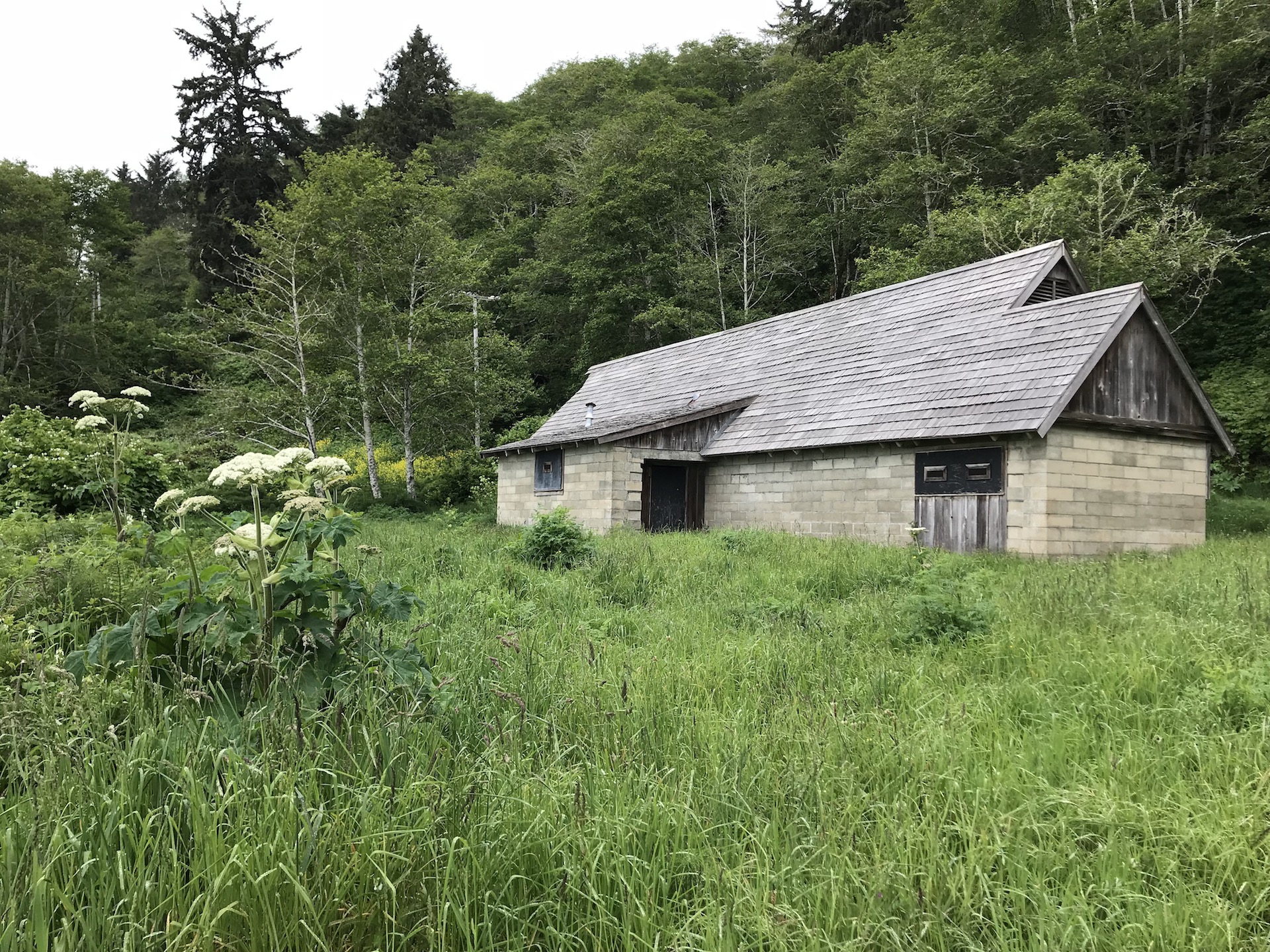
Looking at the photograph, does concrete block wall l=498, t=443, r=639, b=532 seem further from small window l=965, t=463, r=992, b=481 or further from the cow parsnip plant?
the cow parsnip plant

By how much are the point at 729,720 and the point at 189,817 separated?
90.9 inches

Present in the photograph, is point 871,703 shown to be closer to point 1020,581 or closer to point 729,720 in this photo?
point 729,720

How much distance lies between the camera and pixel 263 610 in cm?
302

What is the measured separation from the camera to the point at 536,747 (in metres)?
3.06

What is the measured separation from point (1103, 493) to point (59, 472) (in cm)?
1696

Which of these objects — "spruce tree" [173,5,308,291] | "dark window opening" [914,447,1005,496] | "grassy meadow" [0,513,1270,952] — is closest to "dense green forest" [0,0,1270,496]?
"spruce tree" [173,5,308,291]

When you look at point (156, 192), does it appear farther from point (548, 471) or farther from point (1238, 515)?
point (1238, 515)

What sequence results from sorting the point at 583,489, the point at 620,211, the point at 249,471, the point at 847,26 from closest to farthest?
the point at 249,471 < the point at 583,489 < the point at 620,211 < the point at 847,26

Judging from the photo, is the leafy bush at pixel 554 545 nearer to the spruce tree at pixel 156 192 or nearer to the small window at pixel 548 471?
the small window at pixel 548 471

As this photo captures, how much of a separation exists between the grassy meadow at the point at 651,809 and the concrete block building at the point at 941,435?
8075 mm

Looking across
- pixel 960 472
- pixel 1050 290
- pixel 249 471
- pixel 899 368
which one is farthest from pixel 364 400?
pixel 249 471

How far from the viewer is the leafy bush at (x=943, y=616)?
209 inches

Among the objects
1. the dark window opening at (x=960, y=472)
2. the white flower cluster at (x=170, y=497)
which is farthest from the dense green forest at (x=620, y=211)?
the white flower cluster at (x=170, y=497)

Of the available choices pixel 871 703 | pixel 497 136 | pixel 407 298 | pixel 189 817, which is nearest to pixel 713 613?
pixel 871 703
